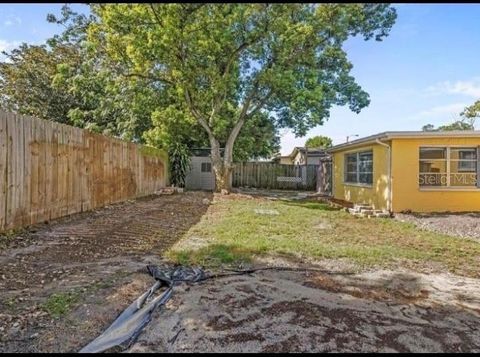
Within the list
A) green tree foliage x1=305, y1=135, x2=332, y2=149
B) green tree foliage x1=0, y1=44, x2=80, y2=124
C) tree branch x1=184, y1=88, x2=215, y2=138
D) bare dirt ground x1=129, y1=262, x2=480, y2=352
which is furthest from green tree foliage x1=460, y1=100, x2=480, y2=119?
bare dirt ground x1=129, y1=262, x2=480, y2=352

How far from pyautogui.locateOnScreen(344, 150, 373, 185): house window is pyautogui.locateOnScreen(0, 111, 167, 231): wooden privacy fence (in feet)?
25.3

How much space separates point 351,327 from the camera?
292 centimetres

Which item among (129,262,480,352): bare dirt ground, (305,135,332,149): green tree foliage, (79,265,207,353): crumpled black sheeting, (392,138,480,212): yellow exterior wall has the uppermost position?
(305,135,332,149): green tree foliage

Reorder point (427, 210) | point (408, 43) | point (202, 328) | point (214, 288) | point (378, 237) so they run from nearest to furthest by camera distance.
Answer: point (202, 328)
point (214, 288)
point (378, 237)
point (408, 43)
point (427, 210)

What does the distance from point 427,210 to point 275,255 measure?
23.6ft

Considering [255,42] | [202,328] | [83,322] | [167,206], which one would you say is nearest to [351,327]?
[202,328]

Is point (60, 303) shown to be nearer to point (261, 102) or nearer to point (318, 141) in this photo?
point (261, 102)

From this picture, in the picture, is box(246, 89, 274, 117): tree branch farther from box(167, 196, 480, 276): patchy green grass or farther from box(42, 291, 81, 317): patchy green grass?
box(42, 291, 81, 317): patchy green grass

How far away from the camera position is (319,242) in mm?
6410

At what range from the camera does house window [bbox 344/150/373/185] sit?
40.4 ft

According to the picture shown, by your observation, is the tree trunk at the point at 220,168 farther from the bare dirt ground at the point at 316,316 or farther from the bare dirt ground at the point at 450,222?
the bare dirt ground at the point at 316,316

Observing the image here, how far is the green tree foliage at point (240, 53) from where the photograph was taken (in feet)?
45.0

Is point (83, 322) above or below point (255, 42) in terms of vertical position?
below

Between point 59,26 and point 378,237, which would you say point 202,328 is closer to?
point 378,237
